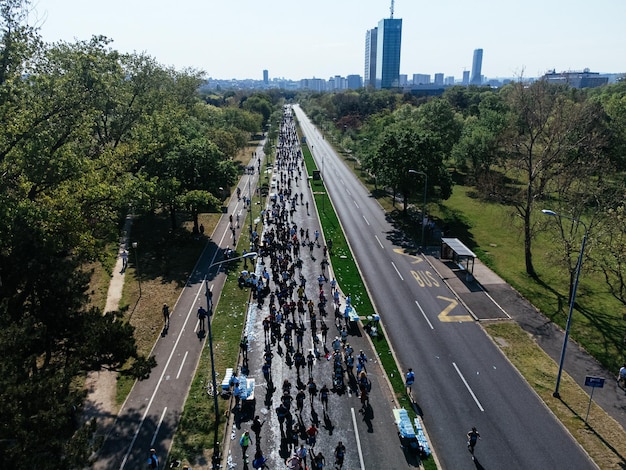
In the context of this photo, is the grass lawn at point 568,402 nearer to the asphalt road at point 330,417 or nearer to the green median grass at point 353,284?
the green median grass at point 353,284

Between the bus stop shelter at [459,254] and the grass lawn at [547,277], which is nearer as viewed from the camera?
the grass lawn at [547,277]

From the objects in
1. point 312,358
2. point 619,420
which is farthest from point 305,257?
point 619,420

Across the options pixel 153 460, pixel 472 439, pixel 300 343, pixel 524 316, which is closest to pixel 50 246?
pixel 153 460

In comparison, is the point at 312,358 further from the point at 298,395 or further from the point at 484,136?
the point at 484,136

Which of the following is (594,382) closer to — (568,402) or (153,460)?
(568,402)

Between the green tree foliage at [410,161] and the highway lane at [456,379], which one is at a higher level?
the green tree foliage at [410,161]

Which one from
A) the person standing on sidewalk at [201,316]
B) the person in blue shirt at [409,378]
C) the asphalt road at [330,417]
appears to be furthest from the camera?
the person standing on sidewalk at [201,316]

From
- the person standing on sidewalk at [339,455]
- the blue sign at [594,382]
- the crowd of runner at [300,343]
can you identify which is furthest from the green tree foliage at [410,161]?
the person standing on sidewalk at [339,455]
